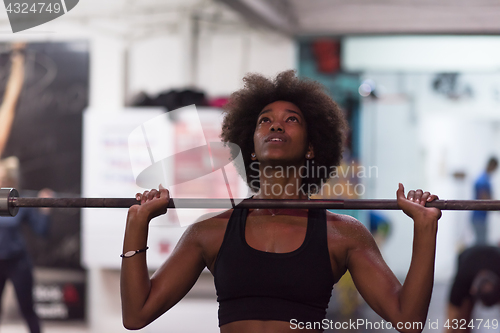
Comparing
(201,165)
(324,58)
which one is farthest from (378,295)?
(324,58)

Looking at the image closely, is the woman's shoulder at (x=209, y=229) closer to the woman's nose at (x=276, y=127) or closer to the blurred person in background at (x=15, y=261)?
the woman's nose at (x=276, y=127)

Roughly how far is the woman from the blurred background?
6.57 feet

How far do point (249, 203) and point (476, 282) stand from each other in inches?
105

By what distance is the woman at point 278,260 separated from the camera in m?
1.27

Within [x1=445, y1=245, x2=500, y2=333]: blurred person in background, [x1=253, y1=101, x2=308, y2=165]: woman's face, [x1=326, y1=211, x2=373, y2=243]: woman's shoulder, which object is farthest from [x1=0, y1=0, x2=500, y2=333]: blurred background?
[x1=326, y1=211, x2=373, y2=243]: woman's shoulder

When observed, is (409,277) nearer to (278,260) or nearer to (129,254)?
(278,260)

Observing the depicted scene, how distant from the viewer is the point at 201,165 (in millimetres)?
3520

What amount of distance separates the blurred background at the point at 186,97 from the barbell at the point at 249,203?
6.53ft

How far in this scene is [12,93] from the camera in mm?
3789

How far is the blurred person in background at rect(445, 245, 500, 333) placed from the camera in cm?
322

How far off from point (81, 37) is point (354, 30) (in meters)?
2.17

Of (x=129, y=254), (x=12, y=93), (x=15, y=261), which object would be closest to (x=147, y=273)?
(x=129, y=254)

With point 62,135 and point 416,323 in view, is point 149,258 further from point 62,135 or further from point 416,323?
point 416,323

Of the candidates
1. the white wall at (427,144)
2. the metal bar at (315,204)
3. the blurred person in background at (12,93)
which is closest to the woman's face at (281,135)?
the metal bar at (315,204)
